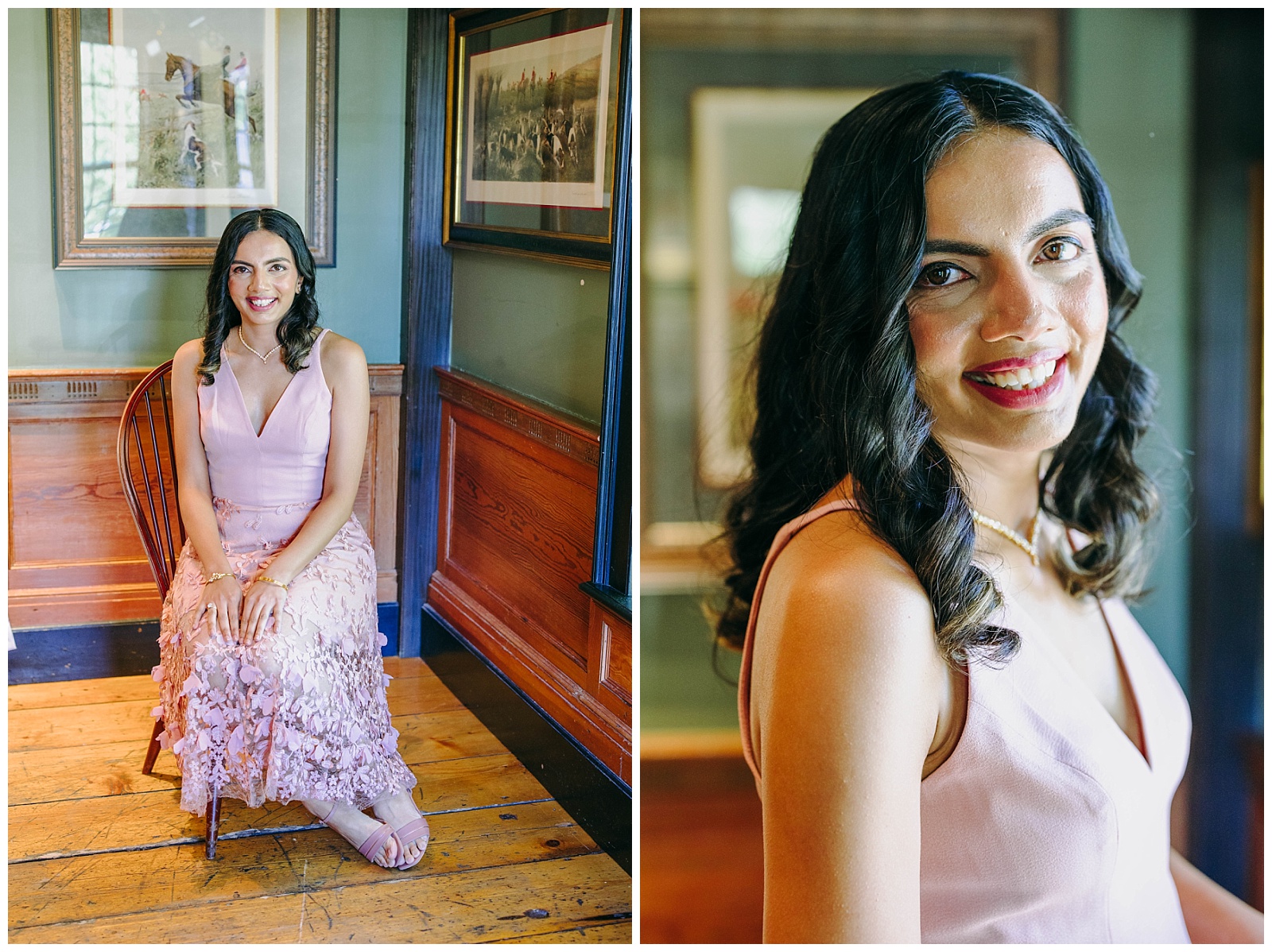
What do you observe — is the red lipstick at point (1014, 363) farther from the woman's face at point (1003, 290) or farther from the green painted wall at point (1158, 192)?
the green painted wall at point (1158, 192)

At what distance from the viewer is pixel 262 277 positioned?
6.22ft

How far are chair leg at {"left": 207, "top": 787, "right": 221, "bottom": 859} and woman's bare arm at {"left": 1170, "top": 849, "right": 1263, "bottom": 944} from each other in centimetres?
150

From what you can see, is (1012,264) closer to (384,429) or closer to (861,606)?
(861,606)

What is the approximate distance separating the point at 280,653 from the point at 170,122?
3.36 ft

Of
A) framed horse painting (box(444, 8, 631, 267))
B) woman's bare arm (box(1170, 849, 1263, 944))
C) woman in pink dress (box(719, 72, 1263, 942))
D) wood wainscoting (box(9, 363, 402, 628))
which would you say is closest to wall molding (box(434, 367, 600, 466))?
framed horse painting (box(444, 8, 631, 267))

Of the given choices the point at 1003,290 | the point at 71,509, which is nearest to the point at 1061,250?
the point at 1003,290

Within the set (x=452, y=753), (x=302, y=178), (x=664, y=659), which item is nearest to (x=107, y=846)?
(x=452, y=753)

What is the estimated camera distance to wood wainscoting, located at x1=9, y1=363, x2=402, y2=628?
83.6 inches

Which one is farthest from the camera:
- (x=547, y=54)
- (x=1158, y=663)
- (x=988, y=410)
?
(x=547, y=54)

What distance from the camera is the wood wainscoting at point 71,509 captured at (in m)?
2.12

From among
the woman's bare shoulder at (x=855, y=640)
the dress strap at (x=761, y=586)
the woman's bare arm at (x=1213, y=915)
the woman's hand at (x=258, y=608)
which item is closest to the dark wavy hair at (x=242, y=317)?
the woman's hand at (x=258, y=608)

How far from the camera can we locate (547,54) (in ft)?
6.32

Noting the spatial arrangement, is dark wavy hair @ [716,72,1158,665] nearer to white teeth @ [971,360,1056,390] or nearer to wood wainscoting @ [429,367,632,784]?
white teeth @ [971,360,1056,390]

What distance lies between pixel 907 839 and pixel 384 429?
5.56 ft
